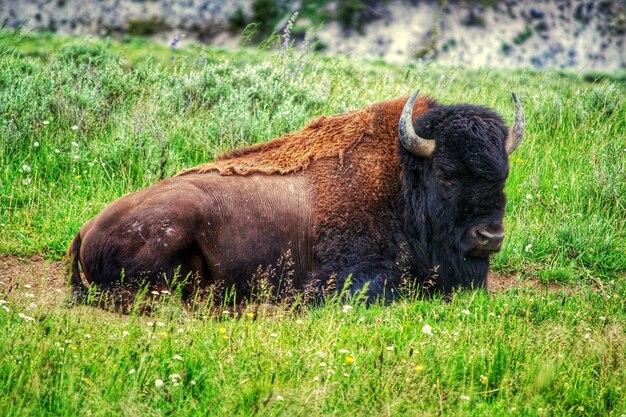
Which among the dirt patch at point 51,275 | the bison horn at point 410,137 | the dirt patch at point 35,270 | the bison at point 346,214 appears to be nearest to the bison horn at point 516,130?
the bison at point 346,214

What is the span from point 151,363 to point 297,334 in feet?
3.18

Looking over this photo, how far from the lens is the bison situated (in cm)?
595

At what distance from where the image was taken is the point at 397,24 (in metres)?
58.8

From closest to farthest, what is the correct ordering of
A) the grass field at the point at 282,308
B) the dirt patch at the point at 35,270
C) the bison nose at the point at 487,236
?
the grass field at the point at 282,308 → the bison nose at the point at 487,236 → the dirt patch at the point at 35,270

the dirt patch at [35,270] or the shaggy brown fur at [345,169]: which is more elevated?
the shaggy brown fur at [345,169]

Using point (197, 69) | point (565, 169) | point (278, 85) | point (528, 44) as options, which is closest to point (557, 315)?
point (565, 169)

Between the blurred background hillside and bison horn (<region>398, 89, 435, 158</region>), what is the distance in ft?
155

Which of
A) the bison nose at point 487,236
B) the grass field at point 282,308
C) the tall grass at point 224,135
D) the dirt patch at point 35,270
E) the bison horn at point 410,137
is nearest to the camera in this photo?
the grass field at point 282,308

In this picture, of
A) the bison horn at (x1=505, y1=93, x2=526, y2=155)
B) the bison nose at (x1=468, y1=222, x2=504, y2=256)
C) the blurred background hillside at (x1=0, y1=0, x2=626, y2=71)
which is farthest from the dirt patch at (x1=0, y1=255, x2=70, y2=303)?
the blurred background hillside at (x1=0, y1=0, x2=626, y2=71)

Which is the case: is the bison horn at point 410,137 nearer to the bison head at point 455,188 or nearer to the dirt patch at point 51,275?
the bison head at point 455,188

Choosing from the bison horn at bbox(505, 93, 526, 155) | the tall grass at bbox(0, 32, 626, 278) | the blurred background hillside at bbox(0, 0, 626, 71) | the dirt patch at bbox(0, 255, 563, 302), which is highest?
the bison horn at bbox(505, 93, 526, 155)

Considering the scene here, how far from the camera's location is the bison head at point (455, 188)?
20.1 ft

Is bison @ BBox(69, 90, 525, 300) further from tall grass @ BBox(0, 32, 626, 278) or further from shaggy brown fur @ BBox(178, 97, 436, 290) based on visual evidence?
tall grass @ BBox(0, 32, 626, 278)

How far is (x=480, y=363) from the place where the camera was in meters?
4.51
